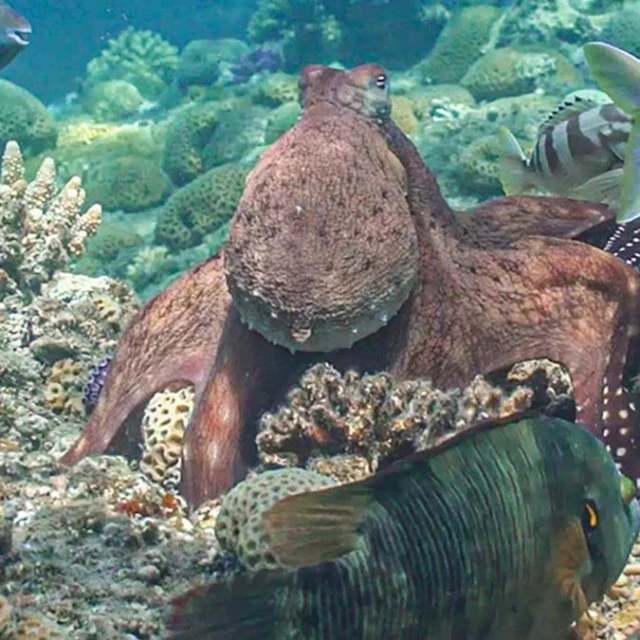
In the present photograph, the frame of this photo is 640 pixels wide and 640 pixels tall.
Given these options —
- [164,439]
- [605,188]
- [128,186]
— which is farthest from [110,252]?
[605,188]

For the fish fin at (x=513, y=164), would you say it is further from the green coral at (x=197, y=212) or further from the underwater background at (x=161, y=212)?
the green coral at (x=197, y=212)

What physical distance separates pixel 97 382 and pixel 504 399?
246cm

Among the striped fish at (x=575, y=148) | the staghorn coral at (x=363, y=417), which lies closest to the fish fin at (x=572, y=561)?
the staghorn coral at (x=363, y=417)

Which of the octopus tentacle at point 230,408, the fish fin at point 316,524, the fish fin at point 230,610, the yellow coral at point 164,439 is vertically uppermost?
the fish fin at point 316,524

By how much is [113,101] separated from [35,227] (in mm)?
19853

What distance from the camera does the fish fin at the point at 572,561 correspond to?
1.97 meters

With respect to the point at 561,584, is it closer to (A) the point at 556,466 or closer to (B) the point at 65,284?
(A) the point at 556,466

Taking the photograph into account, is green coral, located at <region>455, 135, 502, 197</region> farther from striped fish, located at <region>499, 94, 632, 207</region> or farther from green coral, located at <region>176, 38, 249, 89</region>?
green coral, located at <region>176, 38, 249, 89</region>

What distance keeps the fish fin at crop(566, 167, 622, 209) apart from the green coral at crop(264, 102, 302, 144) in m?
12.1

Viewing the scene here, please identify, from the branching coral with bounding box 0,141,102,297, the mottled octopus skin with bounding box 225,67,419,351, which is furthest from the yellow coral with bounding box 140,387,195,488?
the branching coral with bounding box 0,141,102,297

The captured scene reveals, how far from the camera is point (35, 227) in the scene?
715 cm

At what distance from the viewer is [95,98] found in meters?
26.0

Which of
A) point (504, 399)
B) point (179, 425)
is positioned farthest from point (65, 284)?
point (504, 399)

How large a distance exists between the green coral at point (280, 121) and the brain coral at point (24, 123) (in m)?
5.68
